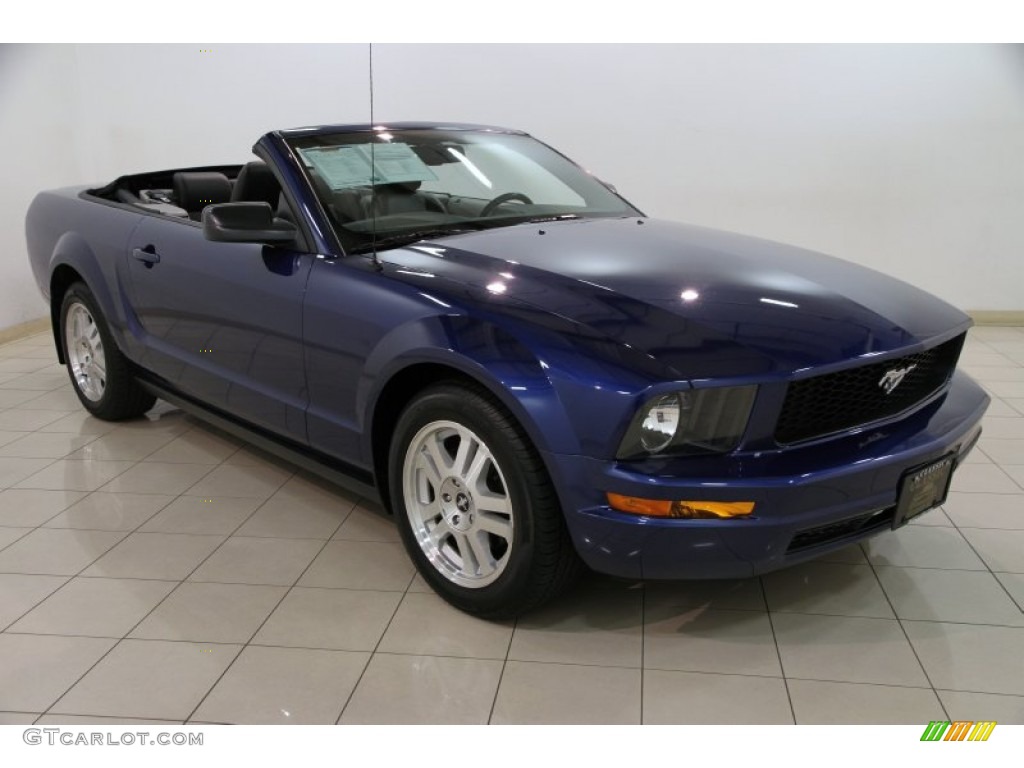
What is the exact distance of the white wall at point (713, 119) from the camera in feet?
19.1

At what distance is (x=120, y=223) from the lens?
376 cm

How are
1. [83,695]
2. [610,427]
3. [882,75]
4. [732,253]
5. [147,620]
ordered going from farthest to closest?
[882,75]
[732,253]
[147,620]
[83,695]
[610,427]

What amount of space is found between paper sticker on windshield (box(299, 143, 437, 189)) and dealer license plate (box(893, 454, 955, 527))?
1740mm

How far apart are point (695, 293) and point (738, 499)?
58cm

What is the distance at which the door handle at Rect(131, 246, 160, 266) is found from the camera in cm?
349

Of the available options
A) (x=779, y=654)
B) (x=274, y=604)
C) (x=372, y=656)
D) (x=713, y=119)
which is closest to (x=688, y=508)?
(x=779, y=654)

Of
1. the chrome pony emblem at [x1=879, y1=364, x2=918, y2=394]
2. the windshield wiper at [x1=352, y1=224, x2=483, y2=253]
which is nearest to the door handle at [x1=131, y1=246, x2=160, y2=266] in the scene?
the windshield wiper at [x1=352, y1=224, x2=483, y2=253]

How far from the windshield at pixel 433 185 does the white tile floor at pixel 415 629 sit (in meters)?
0.99

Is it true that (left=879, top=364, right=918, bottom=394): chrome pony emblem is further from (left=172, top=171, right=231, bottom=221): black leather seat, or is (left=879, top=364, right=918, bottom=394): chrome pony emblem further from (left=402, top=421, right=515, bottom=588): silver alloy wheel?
(left=172, top=171, right=231, bottom=221): black leather seat

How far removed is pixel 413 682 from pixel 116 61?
5.52 metres

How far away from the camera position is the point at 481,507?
243 centimetres
